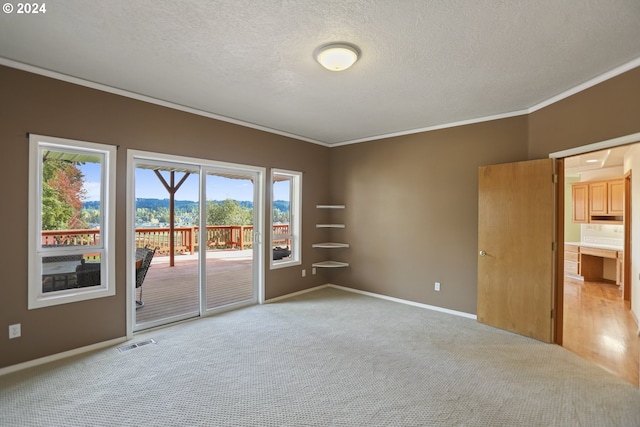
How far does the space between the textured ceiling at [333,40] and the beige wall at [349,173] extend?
282mm

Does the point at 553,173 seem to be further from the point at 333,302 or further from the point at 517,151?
the point at 333,302

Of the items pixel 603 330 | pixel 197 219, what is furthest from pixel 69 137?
pixel 603 330

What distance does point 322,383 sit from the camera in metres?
2.51

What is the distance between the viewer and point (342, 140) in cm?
554

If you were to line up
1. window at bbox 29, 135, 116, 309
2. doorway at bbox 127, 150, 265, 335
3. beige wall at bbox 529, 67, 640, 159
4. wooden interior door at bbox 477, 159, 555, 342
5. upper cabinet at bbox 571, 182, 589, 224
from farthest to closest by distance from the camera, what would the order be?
1. upper cabinet at bbox 571, 182, 589, 224
2. doorway at bbox 127, 150, 265, 335
3. wooden interior door at bbox 477, 159, 555, 342
4. window at bbox 29, 135, 116, 309
5. beige wall at bbox 529, 67, 640, 159

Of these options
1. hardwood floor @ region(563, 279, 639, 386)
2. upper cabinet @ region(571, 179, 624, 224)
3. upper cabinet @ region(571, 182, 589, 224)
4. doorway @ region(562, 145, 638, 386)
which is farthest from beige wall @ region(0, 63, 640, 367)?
upper cabinet @ region(571, 182, 589, 224)

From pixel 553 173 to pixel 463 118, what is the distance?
1.33 m

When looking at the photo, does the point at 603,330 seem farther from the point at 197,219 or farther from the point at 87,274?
the point at 87,274

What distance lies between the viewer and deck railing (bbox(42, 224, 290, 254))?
9.89 ft

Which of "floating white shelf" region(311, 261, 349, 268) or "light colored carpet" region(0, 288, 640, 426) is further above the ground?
"floating white shelf" region(311, 261, 349, 268)

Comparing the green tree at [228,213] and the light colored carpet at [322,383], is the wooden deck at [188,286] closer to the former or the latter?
the green tree at [228,213]

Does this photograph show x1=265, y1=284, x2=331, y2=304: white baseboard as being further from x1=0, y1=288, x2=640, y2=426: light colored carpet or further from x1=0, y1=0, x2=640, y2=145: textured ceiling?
x1=0, y1=0, x2=640, y2=145: textured ceiling

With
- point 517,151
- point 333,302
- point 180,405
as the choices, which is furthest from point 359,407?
point 517,151

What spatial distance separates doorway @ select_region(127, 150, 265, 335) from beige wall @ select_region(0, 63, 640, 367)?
0.17 m
